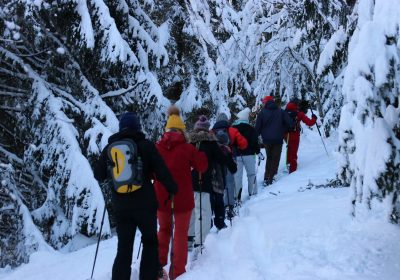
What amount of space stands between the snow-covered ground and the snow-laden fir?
1.7 inches

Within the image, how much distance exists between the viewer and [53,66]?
9.76 metres

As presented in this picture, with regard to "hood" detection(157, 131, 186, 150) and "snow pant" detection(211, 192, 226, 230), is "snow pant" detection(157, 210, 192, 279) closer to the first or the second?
"hood" detection(157, 131, 186, 150)

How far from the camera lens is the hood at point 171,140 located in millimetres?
5469

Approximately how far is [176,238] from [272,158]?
5.75 m

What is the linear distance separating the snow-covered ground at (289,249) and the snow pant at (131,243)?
450 millimetres

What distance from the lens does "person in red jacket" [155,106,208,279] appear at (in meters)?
5.39

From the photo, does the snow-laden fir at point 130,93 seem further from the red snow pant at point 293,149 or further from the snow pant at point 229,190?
the snow pant at point 229,190

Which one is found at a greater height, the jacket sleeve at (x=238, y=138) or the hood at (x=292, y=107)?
the hood at (x=292, y=107)

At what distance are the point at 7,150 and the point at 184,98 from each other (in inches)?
229

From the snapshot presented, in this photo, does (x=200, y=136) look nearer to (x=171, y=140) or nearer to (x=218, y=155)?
(x=218, y=155)

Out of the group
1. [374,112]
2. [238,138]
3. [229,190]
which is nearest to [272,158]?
[238,138]

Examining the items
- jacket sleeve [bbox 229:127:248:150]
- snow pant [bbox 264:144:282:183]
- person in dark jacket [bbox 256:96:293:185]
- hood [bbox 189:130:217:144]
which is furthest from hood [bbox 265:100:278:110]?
hood [bbox 189:130:217:144]

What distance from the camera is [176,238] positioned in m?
5.42

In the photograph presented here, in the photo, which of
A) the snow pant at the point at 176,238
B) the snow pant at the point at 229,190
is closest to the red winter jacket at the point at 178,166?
the snow pant at the point at 176,238
